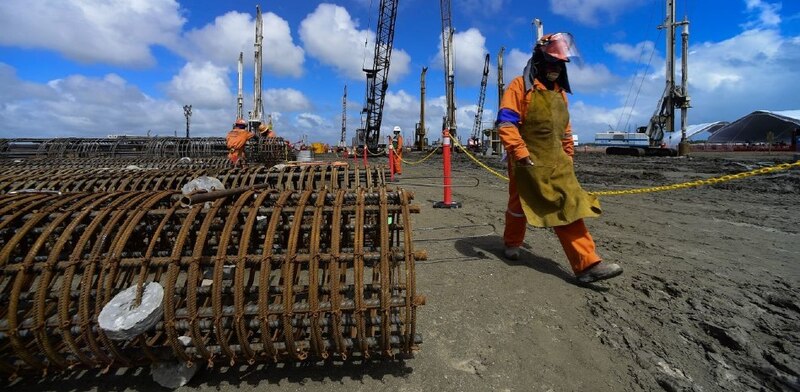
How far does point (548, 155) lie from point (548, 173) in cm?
18

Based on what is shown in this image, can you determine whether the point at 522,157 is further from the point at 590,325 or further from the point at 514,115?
the point at 590,325

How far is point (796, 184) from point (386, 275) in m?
14.0

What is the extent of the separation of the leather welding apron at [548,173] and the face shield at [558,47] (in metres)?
0.34

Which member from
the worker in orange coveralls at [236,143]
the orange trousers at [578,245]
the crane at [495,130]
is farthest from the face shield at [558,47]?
the crane at [495,130]

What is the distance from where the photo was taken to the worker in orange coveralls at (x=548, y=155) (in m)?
3.64

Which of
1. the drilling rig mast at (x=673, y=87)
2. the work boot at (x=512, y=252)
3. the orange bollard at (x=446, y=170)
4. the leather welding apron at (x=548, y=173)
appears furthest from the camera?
the drilling rig mast at (x=673, y=87)

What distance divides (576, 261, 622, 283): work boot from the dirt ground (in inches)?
4.9

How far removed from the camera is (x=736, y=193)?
9805 mm

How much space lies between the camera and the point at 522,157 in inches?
147

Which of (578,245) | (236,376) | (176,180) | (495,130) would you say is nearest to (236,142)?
(176,180)

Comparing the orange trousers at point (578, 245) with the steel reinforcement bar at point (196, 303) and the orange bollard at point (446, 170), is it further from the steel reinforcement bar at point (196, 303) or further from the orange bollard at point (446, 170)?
the orange bollard at point (446, 170)

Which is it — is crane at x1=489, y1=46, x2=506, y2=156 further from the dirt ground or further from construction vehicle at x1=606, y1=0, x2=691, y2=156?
the dirt ground

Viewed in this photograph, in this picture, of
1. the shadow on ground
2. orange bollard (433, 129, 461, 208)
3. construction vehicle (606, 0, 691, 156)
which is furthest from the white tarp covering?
the shadow on ground

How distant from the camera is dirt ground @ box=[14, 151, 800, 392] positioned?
2350mm
